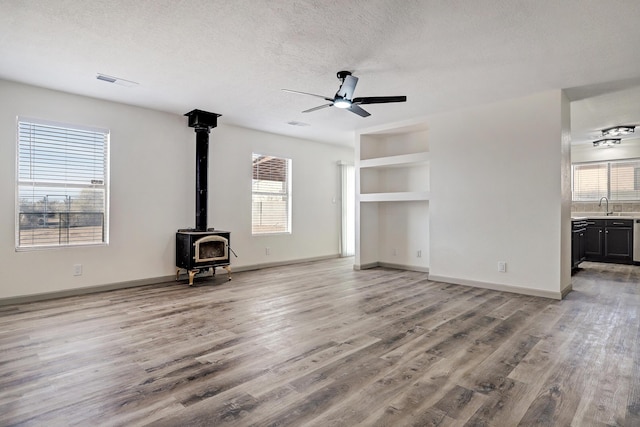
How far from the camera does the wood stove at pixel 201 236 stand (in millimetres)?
5242

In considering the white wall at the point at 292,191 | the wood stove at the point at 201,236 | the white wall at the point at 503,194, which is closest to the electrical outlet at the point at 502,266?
the white wall at the point at 503,194

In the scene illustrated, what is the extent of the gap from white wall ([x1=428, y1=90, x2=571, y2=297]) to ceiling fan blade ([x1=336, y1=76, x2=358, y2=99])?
2.20 metres

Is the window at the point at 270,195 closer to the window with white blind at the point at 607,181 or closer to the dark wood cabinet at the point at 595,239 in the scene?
the dark wood cabinet at the point at 595,239

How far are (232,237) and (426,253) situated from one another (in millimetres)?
3395

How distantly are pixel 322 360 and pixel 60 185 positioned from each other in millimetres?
4094

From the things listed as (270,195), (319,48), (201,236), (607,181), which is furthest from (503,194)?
(607,181)

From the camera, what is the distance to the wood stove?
524cm

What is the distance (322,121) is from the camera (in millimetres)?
5934

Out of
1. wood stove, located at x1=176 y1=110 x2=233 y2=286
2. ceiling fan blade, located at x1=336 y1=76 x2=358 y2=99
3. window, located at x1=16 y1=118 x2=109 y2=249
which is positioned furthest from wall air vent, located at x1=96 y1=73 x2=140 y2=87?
ceiling fan blade, located at x1=336 y1=76 x2=358 y2=99

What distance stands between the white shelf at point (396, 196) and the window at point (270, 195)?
164cm

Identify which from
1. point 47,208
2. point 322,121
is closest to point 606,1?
point 322,121

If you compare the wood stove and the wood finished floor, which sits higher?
the wood stove

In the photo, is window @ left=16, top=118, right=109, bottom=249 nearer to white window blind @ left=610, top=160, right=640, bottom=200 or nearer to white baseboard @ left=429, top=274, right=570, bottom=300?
white baseboard @ left=429, top=274, right=570, bottom=300

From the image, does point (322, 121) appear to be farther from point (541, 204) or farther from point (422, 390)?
point (422, 390)
